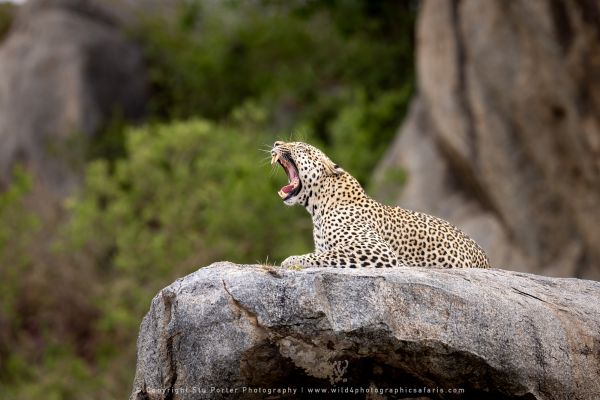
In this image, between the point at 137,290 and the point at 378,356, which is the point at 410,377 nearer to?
the point at 378,356

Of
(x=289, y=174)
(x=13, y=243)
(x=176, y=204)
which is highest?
(x=176, y=204)

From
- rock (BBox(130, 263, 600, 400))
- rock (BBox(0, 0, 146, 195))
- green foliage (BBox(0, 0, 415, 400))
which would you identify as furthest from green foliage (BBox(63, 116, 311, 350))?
rock (BBox(130, 263, 600, 400))

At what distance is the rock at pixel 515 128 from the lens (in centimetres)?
1919

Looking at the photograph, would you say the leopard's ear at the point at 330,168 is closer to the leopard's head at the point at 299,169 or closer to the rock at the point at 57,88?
the leopard's head at the point at 299,169

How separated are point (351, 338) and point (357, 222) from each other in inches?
100.0

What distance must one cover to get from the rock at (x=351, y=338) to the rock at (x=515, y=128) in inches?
378

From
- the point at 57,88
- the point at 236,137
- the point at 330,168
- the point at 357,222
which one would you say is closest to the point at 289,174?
the point at 330,168

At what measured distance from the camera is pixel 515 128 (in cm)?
2048

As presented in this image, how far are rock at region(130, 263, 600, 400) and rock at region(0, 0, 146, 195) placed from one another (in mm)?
20964

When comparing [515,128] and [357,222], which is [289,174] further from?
[515,128]

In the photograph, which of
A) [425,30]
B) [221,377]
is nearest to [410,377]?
[221,377]

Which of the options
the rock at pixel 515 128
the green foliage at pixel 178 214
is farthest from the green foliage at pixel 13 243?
the rock at pixel 515 128

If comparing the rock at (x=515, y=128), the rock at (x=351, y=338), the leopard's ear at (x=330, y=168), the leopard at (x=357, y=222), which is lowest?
the rock at (x=351, y=338)

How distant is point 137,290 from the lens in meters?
24.8
